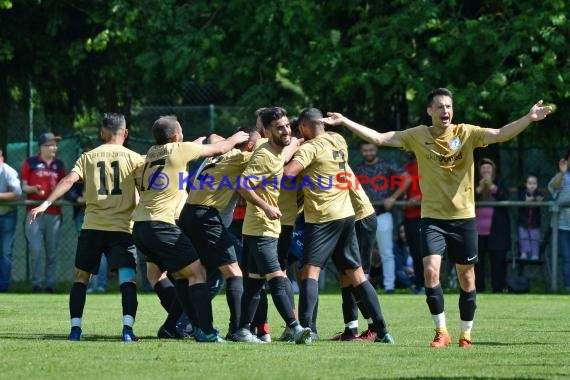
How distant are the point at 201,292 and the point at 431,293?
1.95 meters

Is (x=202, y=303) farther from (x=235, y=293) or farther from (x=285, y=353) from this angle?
(x=285, y=353)

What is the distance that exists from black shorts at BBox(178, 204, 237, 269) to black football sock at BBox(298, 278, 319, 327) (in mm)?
710

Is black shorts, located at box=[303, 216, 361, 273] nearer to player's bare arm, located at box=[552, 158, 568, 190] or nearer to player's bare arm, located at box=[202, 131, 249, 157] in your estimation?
player's bare arm, located at box=[202, 131, 249, 157]

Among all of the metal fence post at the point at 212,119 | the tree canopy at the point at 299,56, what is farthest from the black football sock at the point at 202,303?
the metal fence post at the point at 212,119

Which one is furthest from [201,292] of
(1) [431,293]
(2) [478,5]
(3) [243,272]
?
(2) [478,5]

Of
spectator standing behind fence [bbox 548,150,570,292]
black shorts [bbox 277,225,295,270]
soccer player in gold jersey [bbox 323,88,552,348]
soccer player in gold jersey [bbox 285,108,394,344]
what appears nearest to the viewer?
soccer player in gold jersey [bbox 323,88,552,348]

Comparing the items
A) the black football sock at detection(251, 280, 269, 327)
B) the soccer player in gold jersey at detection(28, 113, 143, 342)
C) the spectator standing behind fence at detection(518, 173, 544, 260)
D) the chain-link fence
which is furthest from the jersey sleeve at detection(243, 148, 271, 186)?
the chain-link fence

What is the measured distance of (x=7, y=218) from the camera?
771 inches

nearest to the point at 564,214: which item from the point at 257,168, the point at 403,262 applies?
the point at 403,262

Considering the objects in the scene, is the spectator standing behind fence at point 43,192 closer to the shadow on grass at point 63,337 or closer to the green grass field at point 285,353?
the green grass field at point 285,353

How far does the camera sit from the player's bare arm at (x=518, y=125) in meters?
10.3

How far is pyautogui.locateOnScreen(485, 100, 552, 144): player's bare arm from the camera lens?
33.9ft

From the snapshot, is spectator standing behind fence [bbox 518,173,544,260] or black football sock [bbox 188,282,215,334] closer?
black football sock [bbox 188,282,215,334]

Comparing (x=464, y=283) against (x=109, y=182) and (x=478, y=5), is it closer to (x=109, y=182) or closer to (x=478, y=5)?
(x=109, y=182)
